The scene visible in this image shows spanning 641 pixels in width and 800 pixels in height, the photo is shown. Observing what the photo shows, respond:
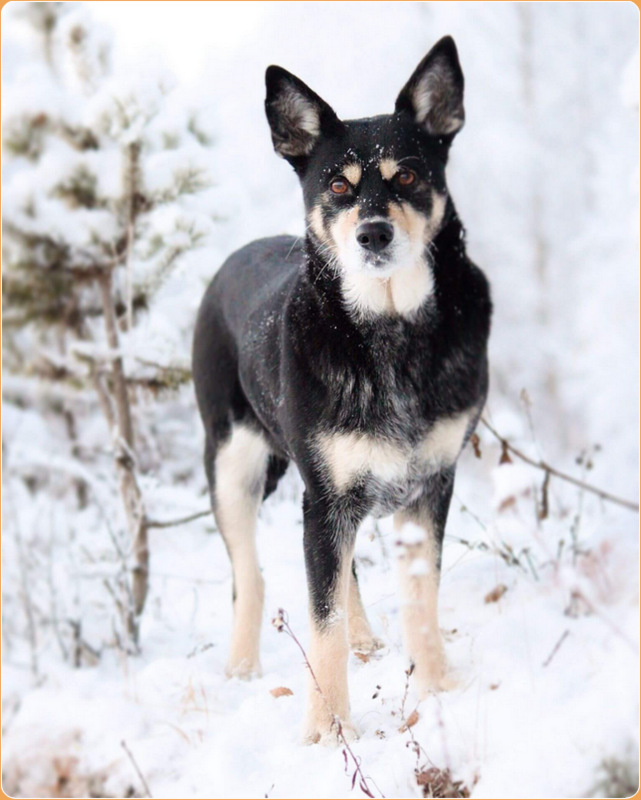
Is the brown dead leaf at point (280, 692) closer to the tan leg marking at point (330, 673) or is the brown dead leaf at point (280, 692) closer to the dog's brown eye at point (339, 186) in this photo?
the tan leg marking at point (330, 673)

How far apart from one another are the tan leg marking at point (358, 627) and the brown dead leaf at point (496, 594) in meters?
0.56

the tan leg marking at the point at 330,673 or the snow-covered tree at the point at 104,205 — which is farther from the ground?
the snow-covered tree at the point at 104,205

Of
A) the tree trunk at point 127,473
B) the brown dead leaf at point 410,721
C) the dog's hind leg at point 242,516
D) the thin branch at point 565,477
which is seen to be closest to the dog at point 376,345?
the brown dead leaf at point 410,721

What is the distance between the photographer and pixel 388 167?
3.32 m

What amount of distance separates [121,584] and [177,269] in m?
2.38

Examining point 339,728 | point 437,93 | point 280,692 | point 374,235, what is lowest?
point 339,728

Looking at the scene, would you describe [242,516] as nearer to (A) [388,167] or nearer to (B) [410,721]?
(B) [410,721]

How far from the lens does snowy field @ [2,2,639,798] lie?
2.79m

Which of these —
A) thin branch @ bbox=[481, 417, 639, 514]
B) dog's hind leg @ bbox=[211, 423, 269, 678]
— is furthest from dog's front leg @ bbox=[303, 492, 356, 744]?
dog's hind leg @ bbox=[211, 423, 269, 678]

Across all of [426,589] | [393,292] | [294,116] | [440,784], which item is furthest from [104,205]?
[440,784]

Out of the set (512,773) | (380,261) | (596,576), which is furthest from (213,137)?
(512,773)

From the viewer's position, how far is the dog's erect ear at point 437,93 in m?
3.50

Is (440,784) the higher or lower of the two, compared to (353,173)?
lower

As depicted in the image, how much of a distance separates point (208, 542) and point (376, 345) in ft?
14.6
